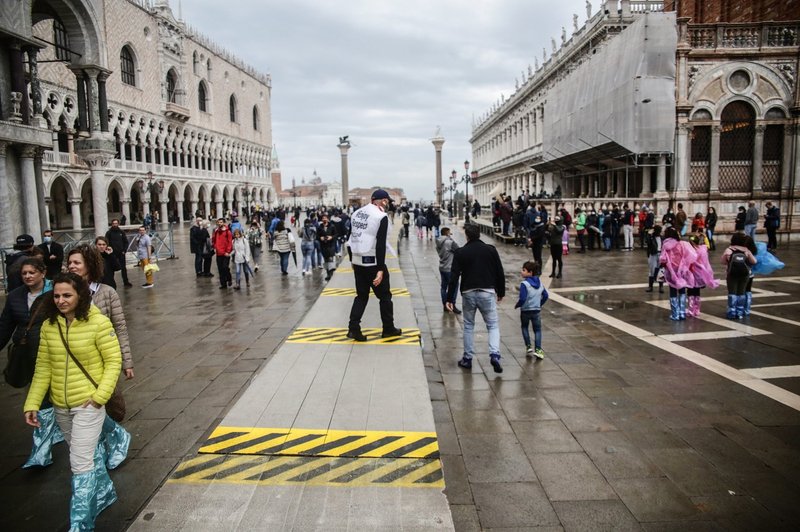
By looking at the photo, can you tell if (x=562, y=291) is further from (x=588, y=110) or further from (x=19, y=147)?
(x=588, y=110)

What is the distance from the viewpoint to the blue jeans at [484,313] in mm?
6324

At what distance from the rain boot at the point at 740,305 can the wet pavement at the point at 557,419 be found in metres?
0.35

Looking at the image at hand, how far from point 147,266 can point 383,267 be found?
8.78 m

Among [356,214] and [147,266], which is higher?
[356,214]

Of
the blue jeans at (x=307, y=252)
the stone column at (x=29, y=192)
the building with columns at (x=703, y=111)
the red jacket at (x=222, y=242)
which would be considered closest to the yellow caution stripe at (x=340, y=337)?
the red jacket at (x=222, y=242)

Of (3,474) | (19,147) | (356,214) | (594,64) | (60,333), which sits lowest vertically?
(3,474)

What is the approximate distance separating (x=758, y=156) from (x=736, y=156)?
0.85 meters

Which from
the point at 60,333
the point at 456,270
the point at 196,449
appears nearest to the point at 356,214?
the point at 456,270

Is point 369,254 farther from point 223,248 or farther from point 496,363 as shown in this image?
point 223,248

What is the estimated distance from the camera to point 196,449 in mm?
4359

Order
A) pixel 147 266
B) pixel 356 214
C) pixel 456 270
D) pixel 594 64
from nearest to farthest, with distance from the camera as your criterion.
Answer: pixel 456 270, pixel 356 214, pixel 147 266, pixel 594 64

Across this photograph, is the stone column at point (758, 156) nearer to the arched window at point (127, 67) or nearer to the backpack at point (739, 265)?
the backpack at point (739, 265)

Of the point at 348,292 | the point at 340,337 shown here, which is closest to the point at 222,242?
the point at 348,292

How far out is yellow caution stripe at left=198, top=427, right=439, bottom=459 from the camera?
Result: 4078 millimetres
